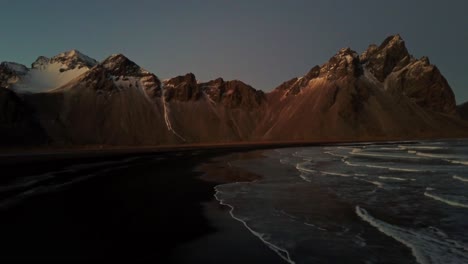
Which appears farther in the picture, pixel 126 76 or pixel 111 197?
pixel 126 76

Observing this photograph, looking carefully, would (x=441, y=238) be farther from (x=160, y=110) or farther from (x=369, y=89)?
(x=369, y=89)

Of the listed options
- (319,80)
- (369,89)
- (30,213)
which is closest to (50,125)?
(319,80)

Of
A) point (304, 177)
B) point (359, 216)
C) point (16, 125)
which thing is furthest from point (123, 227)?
point (16, 125)

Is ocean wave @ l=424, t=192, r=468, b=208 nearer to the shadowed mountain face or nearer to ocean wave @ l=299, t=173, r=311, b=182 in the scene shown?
ocean wave @ l=299, t=173, r=311, b=182

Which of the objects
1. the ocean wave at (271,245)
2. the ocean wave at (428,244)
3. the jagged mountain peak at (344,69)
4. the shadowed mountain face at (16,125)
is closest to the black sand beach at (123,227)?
the ocean wave at (271,245)

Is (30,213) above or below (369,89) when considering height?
below

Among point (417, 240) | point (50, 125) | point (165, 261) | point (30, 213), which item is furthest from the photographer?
point (50, 125)

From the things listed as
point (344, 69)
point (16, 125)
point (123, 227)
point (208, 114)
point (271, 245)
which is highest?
point (344, 69)

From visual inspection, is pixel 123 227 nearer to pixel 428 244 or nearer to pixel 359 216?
pixel 359 216
